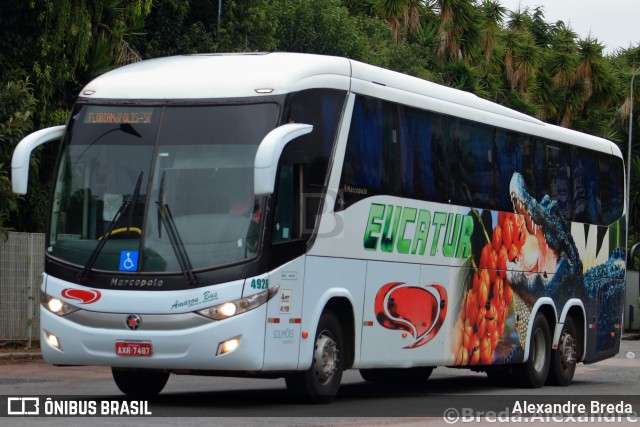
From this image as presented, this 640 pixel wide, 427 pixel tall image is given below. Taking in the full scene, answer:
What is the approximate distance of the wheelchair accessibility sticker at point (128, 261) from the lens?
43.2 feet

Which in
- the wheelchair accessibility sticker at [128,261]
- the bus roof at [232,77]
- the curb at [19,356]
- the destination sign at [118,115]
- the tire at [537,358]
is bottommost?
the curb at [19,356]

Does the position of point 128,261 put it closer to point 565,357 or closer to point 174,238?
point 174,238

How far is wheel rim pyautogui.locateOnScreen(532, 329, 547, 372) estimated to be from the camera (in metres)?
19.6

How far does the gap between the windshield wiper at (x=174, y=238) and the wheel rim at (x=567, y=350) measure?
8.82m

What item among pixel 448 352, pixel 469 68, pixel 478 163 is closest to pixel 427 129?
pixel 478 163

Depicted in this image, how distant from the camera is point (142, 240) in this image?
43.4 feet

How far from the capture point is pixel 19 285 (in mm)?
23984

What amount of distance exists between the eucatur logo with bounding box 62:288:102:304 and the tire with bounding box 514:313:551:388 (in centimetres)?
794

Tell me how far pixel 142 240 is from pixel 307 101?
2192mm

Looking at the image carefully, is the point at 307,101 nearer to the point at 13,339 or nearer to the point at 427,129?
the point at 427,129

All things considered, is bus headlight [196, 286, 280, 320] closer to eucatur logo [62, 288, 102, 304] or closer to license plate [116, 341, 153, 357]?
license plate [116, 341, 153, 357]

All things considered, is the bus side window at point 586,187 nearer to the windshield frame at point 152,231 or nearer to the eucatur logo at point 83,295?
the windshield frame at point 152,231

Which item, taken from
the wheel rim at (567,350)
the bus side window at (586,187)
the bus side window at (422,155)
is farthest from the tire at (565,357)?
the bus side window at (422,155)

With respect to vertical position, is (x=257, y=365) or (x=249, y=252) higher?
(x=249, y=252)
